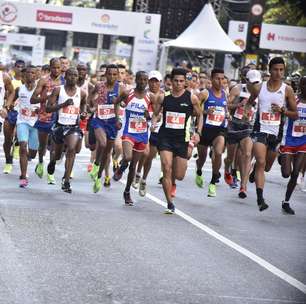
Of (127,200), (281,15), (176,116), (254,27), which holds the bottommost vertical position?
(127,200)

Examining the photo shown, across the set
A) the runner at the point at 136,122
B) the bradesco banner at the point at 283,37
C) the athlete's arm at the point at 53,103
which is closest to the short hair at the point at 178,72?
the runner at the point at 136,122

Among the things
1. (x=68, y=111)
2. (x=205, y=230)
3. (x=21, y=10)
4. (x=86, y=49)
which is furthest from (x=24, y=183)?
(x=86, y=49)

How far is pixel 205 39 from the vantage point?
113 ft

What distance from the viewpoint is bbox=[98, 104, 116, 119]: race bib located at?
14.3 metres

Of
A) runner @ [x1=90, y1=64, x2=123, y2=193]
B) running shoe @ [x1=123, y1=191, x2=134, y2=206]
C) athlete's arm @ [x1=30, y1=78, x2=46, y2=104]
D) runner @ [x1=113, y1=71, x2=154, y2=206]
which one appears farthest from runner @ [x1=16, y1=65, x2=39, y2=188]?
running shoe @ [x1=123, y1=191, x2=134, y2=206]

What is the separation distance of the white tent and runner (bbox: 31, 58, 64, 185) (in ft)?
63.0

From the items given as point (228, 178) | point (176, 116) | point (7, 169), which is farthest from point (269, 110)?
point (7, 169)

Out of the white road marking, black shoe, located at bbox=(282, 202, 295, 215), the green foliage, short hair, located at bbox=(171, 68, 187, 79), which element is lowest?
black shoe, located at bbox=(282, 202, 295, 215)

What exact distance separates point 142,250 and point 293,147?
488 cm

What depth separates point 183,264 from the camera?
8.40 m

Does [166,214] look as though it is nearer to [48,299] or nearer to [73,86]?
[73,86]

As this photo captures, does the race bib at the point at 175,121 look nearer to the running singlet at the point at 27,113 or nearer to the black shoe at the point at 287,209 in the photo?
the black shoe at the point at 287,209

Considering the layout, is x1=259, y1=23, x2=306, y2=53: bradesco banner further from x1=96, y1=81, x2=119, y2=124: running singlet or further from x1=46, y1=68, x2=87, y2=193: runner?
x1=46, y1=68, x2=87, y2=193: runner

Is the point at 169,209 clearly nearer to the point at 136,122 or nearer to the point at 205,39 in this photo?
the point at 136,122
